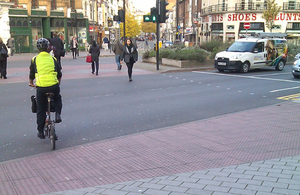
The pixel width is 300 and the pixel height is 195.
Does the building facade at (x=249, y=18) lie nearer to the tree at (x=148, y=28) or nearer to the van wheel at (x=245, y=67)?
the van wheel at (x=245, y=67)

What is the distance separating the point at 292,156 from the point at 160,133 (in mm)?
2525

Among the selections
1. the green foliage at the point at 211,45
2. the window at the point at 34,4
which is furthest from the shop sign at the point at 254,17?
the green foliage at the point at 211,45

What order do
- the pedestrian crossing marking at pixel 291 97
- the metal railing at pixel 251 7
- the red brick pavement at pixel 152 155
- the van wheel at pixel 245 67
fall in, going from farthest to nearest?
the metal railing at pixel 251 7 < the van wheel at pixel 245 67 < the pedestrian crossing marking at pixel 291 97 < the red brick pavement at pixel 152 155

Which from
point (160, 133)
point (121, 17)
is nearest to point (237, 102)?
point (160, 133)

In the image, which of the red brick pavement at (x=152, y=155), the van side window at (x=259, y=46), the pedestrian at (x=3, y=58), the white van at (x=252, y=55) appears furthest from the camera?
the van side window at (x=259, y=46)

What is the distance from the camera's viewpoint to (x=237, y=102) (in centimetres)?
1073

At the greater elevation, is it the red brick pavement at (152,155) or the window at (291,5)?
the window at (291,5)

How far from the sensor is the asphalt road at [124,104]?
7.08 metres

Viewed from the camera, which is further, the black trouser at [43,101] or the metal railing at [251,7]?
the metal railing at [251,7]

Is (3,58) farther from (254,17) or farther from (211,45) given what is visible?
(254,17)

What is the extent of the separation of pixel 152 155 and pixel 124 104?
4.72m

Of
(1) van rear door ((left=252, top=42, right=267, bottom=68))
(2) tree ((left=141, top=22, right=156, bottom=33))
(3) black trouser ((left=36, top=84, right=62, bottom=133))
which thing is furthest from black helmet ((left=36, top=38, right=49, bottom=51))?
(2) tree ((left=141, top=22, right=156, bottom=33))

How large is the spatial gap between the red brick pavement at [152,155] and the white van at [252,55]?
1140cm

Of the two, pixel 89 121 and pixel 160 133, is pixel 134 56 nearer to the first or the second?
pixel 89 121
